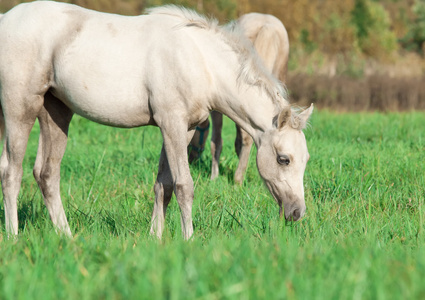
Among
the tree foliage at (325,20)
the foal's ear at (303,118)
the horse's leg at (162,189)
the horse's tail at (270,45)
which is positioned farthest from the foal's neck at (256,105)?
the tree foliage at (325,20)

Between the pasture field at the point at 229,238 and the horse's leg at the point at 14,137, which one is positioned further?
the horse's leg at the point at 14,137

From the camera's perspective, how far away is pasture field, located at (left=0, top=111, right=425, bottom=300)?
2.12 meters

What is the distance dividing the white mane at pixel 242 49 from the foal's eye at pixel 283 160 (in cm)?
37

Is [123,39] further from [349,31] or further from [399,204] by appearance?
[349,31]

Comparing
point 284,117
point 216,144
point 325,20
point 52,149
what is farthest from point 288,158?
point 325,20

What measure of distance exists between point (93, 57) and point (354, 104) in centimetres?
1319

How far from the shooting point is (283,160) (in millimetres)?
3562

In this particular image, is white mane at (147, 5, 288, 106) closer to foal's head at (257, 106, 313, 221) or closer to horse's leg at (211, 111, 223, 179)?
foal's head at (257, 106, 313, 221)

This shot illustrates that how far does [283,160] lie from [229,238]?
69 centimetres

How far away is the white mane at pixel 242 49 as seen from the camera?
3.62 m

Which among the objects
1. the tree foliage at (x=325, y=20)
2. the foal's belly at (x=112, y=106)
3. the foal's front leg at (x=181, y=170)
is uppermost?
the foal's belly at (x=112, y=106)

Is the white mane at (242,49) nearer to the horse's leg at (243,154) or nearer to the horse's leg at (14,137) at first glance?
the horse's leg at (14,137)

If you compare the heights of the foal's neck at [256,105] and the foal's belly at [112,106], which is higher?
the foal's neck at [256,105]

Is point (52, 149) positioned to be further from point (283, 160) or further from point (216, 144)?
point (216, 144)
